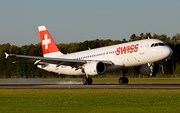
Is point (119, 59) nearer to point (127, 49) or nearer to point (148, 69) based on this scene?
point (127, 49)

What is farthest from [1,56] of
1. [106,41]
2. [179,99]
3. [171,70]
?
[179,99]

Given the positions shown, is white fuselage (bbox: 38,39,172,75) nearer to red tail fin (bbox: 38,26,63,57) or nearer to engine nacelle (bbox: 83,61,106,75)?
engine nacelle (bbox: 83,61,106,75)

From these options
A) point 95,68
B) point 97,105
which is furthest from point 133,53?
point 97,105

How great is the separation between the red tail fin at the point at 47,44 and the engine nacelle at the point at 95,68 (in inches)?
567

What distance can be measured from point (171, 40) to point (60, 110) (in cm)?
10248

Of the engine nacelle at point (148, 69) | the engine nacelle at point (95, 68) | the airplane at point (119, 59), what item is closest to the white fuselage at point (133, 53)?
the airplane at point (119, 59)

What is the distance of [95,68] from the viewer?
54.5 meters

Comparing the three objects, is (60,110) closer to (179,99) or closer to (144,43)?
(179,99)

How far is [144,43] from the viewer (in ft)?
178

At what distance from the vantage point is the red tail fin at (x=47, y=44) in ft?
229

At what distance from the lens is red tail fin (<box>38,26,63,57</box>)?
69.8 meters

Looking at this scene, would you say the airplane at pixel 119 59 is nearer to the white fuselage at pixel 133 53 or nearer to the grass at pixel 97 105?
the white fuselage at pixel 133 53

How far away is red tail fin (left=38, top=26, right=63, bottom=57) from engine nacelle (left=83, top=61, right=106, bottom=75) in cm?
1441

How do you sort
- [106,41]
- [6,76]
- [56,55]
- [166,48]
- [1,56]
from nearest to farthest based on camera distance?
[166,48] < [56,55] < [6,76] < [1,56] < [106,41]
